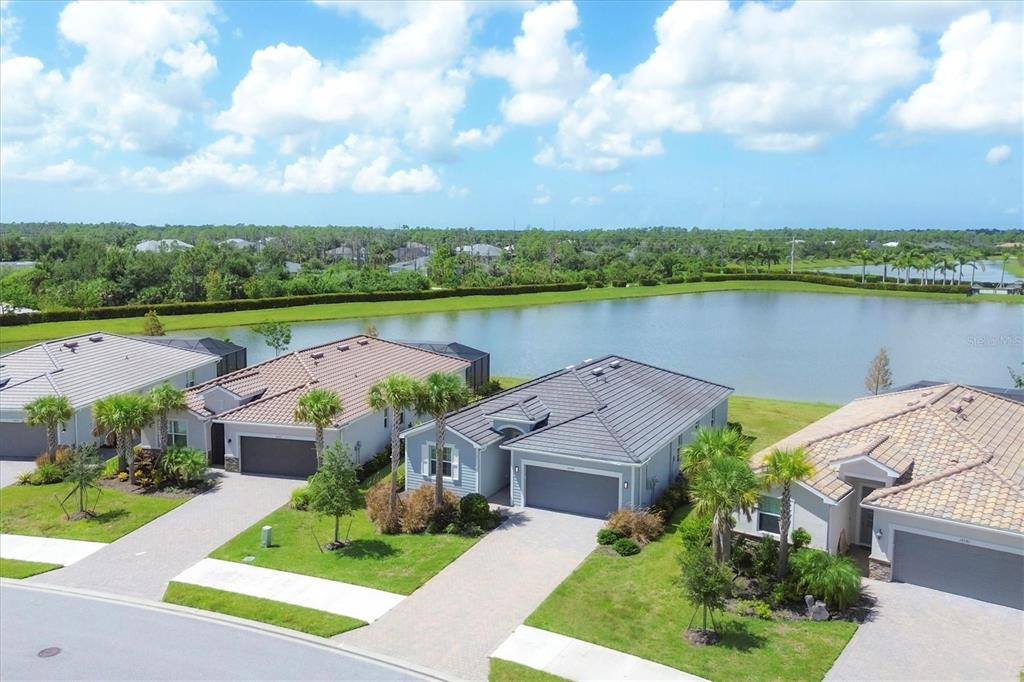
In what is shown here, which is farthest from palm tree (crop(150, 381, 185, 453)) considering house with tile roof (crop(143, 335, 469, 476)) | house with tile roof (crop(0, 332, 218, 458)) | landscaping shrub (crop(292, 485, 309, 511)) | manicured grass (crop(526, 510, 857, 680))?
manicured grass (crop(526, 510, 857, 680))

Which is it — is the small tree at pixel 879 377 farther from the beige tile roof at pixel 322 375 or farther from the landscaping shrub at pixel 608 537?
the landscaping shrub at pixel 608 537

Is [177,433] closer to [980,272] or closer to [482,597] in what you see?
[482,597]

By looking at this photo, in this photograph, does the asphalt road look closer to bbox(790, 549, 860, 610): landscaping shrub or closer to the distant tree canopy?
bbox(790, 549, 860, 610): landscaping shrub

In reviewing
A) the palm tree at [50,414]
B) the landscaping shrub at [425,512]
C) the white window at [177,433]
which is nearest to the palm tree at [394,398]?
the landscaping shrub at [425,512]

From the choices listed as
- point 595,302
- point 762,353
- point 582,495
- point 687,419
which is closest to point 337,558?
point 582,495

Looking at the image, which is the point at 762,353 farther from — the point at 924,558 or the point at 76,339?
the point at 76,339

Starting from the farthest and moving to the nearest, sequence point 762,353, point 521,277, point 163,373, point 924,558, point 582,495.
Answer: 1. point 521,277
2. point 762,353
3. point 163,373
4. point 582,495
5. point 924,558

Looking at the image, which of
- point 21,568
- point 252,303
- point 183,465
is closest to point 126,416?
point 183,465
